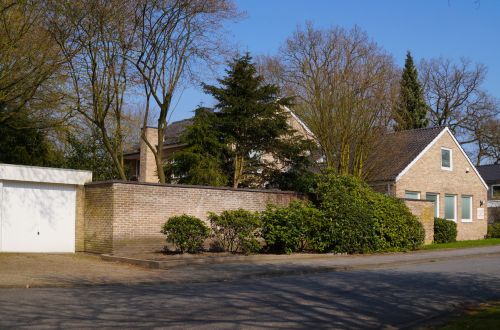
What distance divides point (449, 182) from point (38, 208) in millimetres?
23964

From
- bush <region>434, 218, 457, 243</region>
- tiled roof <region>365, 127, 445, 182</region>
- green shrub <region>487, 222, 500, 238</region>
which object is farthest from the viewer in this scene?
green shrub <region>487, 222, 500, 238</region>

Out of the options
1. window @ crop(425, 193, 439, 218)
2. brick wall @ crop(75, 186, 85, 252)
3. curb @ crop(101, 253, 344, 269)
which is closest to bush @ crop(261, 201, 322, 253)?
curb @ crop(101, 253, 344, 269)

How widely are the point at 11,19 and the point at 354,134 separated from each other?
1624cm

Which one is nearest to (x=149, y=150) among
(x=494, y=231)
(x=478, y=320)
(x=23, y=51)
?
(x=23, y=51)

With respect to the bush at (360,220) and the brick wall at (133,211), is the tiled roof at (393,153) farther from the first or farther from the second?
the brick wall at (133,211)

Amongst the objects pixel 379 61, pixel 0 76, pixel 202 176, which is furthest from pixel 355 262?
pixel 0 76

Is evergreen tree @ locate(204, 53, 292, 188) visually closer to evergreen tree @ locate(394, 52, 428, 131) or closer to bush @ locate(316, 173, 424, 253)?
bush @ locate(316, 173, 424, 253)

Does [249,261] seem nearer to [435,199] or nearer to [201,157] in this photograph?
[201,157]

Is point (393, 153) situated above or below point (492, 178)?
above

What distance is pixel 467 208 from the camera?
36406mm

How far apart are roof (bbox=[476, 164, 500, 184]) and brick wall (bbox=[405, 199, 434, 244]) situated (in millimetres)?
28884

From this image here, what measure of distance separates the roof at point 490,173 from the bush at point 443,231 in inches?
1033

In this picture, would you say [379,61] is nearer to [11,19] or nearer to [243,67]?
[243,67]

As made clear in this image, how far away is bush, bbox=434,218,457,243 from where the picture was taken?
101 ft
